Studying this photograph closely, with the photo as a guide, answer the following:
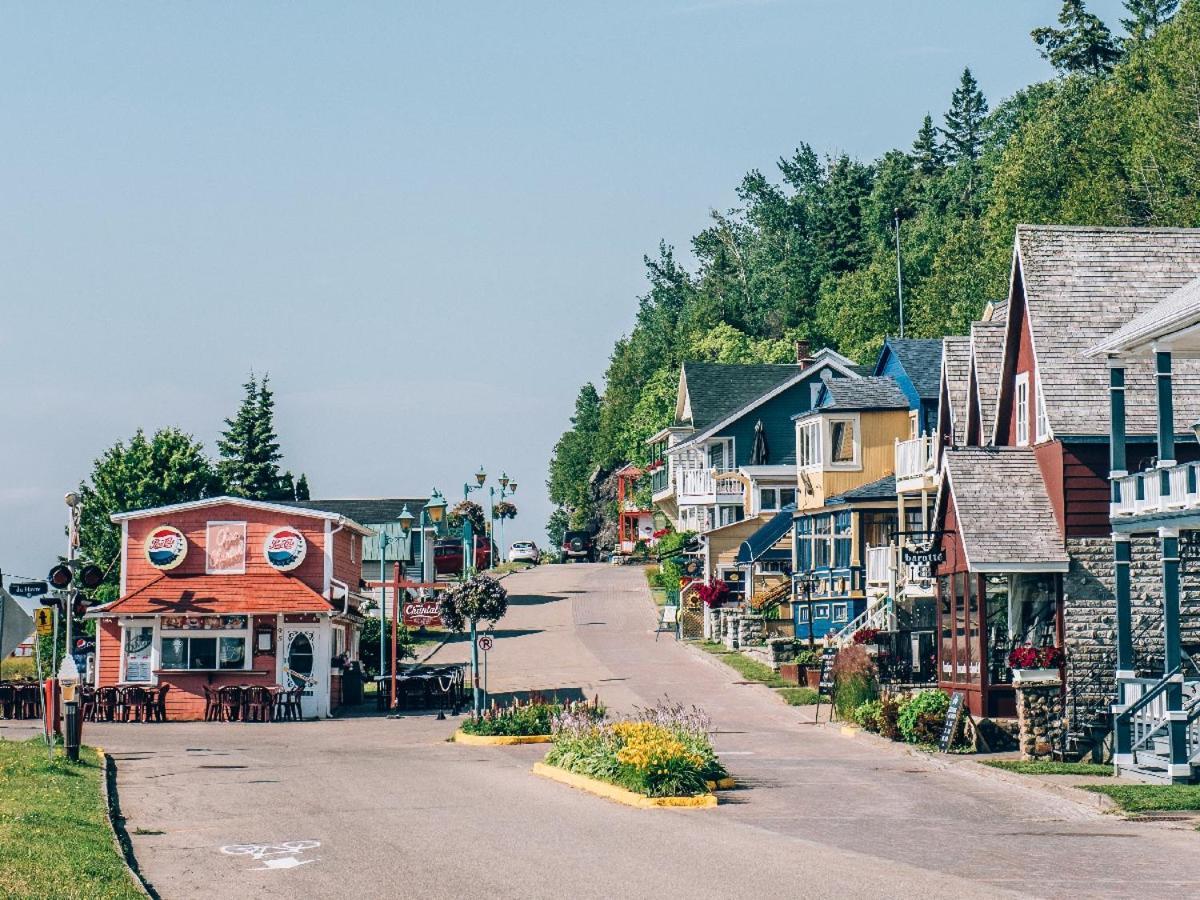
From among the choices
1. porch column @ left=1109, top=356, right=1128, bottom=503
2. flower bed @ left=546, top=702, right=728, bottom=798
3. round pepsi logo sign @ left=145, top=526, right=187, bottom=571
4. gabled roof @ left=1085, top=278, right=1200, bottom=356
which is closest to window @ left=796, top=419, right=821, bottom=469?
round pepsi logo sign @ left=145, top=526, right=187, bottom=571

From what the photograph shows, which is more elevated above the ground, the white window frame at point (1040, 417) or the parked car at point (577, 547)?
the white window frame at point (1040, 417)

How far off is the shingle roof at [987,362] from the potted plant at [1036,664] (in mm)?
7370

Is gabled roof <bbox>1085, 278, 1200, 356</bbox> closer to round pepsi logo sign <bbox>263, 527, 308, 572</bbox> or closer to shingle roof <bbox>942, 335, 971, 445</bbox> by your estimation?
shingle roof <bbox>942, 335, 971, 445</bbox>

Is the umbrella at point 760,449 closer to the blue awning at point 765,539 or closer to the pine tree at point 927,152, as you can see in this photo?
the blue awning at point 765,539

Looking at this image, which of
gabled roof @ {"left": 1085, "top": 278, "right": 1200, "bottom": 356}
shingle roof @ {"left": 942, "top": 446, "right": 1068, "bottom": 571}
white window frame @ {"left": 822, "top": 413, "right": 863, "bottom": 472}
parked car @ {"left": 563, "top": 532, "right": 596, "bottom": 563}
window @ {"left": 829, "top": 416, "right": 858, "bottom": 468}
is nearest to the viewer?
gabled roof @ {"left": 1085, "top": 278, "right": 1200, "bottom": 356}

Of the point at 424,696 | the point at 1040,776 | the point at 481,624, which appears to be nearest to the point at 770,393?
the point at 481,624

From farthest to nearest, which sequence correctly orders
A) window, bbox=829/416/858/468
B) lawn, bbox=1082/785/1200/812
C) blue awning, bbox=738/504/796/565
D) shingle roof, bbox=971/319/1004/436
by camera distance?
blue awning, bbox=738/504/796/565 → window, bbox=829/416/858/468 → shingle roof, bbox=971/319/1004/436 → lawn, bbox=1082/785/1200/812

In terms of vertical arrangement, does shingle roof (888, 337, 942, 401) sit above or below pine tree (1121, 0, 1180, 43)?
below

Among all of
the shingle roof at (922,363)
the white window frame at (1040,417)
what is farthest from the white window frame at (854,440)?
the white window frame at (1040,417)

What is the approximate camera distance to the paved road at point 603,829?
1639cm

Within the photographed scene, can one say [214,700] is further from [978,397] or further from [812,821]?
[812,821]

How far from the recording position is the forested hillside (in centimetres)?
6425

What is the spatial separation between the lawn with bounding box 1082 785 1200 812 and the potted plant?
5.72 metres

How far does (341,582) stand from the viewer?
154 feet
